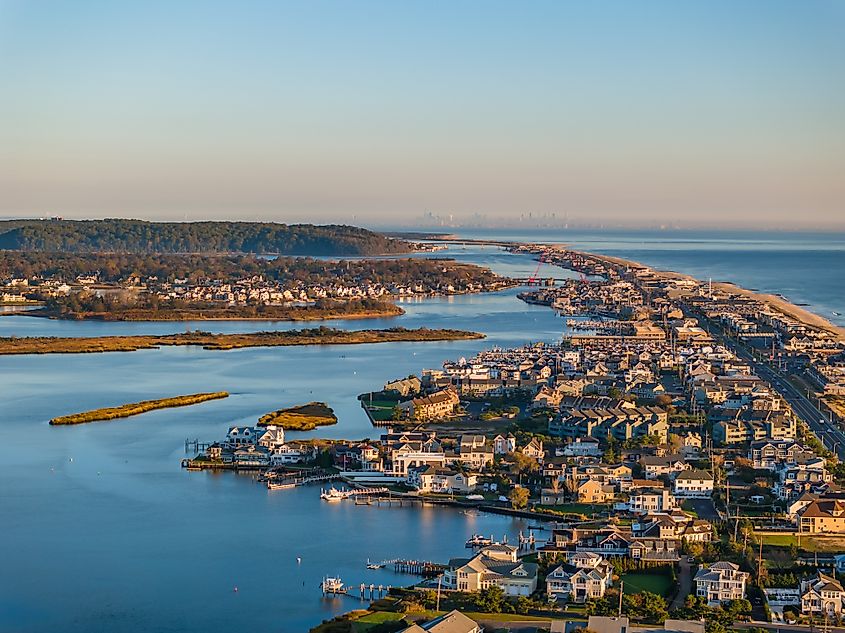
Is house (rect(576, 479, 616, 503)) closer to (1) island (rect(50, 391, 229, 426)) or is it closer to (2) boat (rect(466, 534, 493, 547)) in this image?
(2) boat (rect(466, 534, 493, 547))

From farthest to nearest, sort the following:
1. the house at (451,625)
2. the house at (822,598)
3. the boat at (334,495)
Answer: the boat at (334,495)
the house at (822,598)
the house at (451,625)

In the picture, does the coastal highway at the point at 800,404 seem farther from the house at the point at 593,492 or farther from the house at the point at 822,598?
the house at the point at 822,598

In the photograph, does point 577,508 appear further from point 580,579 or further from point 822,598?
point 822,598

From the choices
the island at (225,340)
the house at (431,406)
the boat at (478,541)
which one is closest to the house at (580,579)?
the boat at (478,541)

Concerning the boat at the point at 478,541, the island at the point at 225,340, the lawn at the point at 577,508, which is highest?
the boat at the point at 478,541

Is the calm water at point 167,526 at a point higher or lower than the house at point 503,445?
lower

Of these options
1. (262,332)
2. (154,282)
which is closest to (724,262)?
(154,282)

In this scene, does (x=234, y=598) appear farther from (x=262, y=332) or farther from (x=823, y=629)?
(x=262, y=332)
